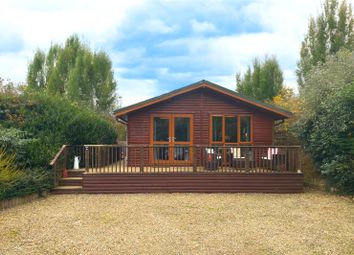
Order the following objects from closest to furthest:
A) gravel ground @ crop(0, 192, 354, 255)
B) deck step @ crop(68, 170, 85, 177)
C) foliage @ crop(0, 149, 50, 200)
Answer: gravel ground @ crop(0, 192, 354, 255)
foliage @ crop(0, 149, 50, 200)
deck step @ crop(68, 170, 85, 177)

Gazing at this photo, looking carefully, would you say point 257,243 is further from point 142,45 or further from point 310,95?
point 142,45

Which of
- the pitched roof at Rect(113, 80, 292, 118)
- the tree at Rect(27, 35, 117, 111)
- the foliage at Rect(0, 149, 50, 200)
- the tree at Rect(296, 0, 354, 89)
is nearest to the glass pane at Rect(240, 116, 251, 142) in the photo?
the pitched roof at Rect(113, 80, 292, 118)

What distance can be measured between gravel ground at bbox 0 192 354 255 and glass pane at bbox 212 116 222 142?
3.59 m

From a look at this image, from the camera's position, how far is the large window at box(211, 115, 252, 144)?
13086 millimetres

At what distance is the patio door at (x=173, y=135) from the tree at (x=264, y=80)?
18.9m

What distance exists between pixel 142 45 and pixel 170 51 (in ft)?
5.15

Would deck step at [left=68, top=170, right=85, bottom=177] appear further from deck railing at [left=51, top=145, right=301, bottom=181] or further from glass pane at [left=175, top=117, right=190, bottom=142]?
glass pane at [left=175, top=117, right=190, bottom=142]

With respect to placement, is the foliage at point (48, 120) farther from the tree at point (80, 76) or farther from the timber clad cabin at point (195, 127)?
the tree at point (80, 76)

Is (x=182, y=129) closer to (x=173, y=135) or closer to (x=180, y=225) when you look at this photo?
(x=173, y=135)

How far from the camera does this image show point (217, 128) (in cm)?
1316

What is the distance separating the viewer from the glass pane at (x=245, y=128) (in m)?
13.2

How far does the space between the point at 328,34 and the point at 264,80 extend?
7.27 meters

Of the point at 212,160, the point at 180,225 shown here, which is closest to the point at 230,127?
the point at 212,160

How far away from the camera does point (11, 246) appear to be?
5434mm
